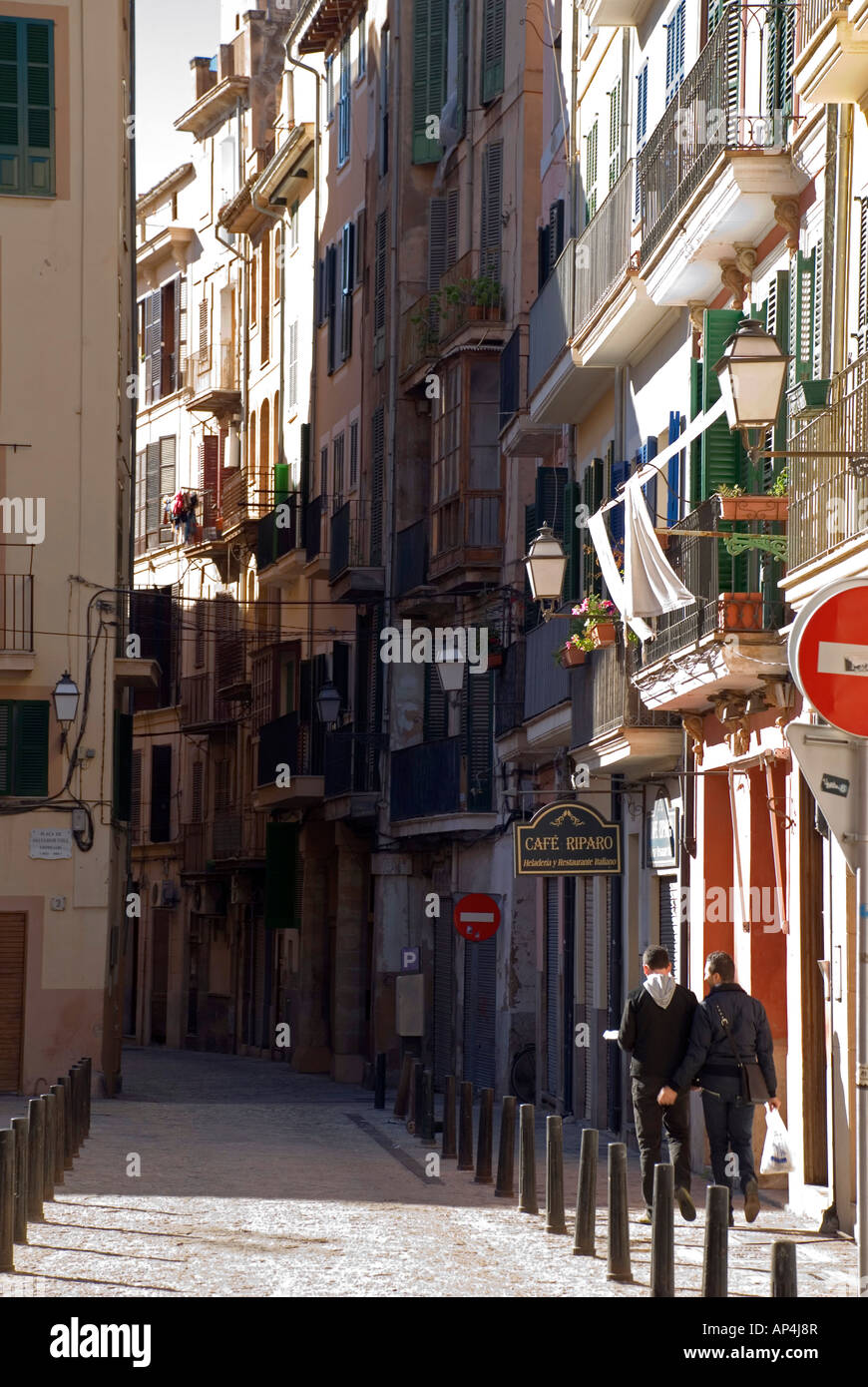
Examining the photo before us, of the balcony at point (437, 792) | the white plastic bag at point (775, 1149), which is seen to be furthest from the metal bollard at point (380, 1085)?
the white plastic bag at point (775, 1149)

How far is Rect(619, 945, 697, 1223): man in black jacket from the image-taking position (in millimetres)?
15367

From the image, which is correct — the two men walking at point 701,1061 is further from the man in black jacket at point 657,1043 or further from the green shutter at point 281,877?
the green shutter at point 281,877

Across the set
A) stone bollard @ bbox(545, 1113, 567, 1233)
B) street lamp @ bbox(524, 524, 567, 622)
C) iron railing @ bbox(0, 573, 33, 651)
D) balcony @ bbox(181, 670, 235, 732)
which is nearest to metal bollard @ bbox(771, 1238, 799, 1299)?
stone bollard @ bbox(545, 1113, 567, 1233)

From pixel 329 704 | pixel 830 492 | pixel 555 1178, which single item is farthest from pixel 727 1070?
pixel 329 704

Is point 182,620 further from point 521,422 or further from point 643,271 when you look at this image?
point 643,271

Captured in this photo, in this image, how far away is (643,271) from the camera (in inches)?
799

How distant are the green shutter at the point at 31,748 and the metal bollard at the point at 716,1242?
20.7m

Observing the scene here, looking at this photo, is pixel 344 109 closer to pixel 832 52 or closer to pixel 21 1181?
pixel 832 52

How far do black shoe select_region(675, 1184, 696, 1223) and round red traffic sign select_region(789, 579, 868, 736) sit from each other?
6597 millimetres

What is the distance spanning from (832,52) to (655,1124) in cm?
689

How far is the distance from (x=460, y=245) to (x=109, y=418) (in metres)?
7.65

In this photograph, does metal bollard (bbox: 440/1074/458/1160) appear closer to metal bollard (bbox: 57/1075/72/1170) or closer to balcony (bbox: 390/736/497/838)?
metal bollard (bbox: 57/1075/72/1170)

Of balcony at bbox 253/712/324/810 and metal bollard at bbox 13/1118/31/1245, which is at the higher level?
balcony at bbox 253/712/324/810

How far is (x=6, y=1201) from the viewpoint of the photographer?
12.5m
